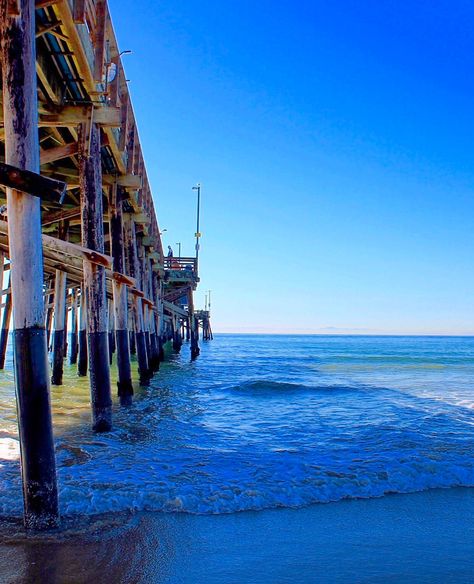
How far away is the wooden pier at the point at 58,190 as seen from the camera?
4.17 meters

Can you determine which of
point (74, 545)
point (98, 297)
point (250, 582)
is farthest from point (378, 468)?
point (98, 297)

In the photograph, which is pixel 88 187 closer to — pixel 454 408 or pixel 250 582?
pixel 250 582

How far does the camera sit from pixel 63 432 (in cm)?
815

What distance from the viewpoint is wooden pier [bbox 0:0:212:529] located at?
13.7ft

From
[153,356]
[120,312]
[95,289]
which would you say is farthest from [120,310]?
[153,356]

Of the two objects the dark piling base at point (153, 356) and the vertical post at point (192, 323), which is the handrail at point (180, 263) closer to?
the vertical post at point (192, 323)

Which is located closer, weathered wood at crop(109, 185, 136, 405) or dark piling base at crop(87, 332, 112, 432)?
dark piling base at crop(87, 332, 112, 432)

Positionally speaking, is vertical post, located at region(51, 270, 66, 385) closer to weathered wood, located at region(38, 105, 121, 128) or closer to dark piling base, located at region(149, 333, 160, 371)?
dark piling base, located at region(149, 333, 160, 371)

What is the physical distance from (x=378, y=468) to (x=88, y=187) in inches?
236

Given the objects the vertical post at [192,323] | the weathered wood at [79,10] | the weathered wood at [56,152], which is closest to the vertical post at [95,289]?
the weathered wood at [56,152]

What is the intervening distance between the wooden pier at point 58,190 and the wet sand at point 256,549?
57cm

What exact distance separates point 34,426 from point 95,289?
404cm

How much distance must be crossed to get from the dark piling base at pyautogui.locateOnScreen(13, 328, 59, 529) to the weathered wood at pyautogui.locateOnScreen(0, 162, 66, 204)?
3.79 ft

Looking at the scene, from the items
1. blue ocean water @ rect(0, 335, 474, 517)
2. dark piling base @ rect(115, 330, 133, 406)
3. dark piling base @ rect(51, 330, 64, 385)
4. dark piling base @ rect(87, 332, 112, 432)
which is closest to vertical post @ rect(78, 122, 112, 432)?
dark piling base @ rect(87, 332, 112, 432)
